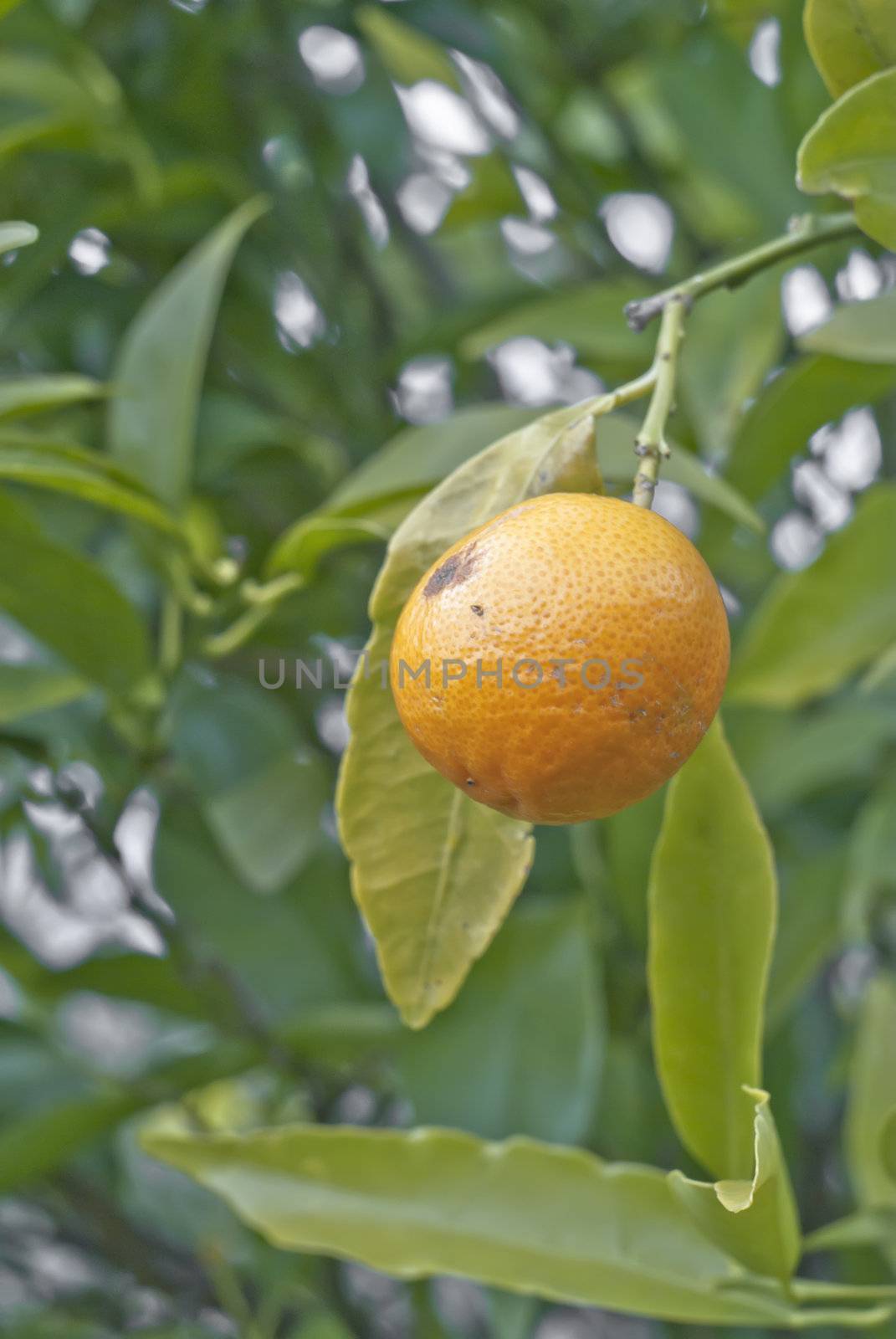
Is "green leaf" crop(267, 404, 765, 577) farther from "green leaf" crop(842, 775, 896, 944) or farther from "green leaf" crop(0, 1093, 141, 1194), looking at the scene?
"green leaf" crop(0, 1093, 141, 1194)

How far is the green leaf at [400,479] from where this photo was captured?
1.88 ft

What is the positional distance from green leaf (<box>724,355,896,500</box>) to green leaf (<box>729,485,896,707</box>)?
5 centimetres

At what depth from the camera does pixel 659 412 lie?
0.38 m

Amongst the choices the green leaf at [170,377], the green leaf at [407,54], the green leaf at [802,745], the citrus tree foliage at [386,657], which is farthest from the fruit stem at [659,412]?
the green leaf at [407,54]

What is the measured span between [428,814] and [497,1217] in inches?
7.9

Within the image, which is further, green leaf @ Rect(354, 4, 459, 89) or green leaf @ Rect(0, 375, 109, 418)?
green leaf @ Rect(354, 4, 459, 89)

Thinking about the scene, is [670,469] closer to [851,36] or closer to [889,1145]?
[851,36]

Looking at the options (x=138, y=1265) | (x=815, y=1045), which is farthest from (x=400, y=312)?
(x=138, y=1265)

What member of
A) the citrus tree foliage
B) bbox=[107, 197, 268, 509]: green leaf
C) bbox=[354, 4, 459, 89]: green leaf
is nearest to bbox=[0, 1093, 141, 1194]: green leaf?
the citrus tree foliage

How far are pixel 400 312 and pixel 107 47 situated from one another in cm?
33

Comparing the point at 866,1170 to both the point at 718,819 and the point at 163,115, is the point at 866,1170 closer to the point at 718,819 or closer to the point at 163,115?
the point at 718,819

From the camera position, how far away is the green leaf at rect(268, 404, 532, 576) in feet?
1.88

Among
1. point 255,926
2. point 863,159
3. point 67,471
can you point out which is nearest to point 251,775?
point 255,926

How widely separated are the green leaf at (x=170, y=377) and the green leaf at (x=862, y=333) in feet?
1.01
